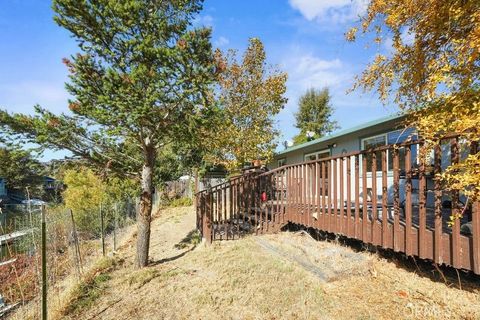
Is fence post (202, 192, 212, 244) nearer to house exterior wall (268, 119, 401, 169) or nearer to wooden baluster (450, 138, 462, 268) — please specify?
house exterior wall (268, 119, 401, 169)

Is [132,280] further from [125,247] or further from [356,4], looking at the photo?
[356,4]

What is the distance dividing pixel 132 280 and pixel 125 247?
3.55 metres

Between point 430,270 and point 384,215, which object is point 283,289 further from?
point 430,270

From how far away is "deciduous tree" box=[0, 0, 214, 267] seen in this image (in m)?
4.71

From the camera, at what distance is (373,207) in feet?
12.2

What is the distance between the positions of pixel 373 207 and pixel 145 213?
4416 mm

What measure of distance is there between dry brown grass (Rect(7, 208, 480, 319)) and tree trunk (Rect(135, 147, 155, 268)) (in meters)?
0.32

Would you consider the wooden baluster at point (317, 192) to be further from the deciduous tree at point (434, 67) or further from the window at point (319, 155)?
the window at point (319, 155)

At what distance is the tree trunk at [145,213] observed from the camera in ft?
19.2

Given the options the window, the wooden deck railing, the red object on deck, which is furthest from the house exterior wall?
the red object on deck

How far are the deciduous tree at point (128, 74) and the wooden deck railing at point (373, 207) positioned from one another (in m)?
2.32

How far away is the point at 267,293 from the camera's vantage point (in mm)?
3781

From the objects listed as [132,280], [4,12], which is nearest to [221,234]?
[132,280]

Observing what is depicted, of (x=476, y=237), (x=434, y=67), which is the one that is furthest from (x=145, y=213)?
(x=434, y=67)
